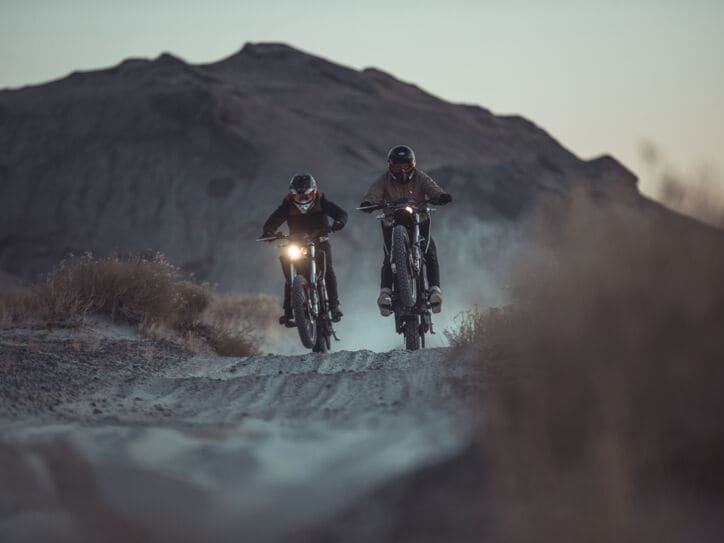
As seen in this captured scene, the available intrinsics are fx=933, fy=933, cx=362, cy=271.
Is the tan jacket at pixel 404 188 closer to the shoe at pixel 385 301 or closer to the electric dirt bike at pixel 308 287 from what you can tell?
the electric dirt bike at pixel 308 287

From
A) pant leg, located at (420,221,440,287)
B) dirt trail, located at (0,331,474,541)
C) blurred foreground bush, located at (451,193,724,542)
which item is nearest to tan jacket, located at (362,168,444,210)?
pant leg, located at (420,221,440,287)

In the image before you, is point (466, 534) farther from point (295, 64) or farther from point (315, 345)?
point (295, 64)

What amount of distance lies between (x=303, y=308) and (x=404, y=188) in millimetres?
1833

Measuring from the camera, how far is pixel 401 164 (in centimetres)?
1062

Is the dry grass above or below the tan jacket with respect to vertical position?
below

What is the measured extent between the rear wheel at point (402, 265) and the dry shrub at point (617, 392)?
3683mm

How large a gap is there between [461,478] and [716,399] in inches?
52.2

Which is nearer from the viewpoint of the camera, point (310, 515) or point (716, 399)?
point (310, 515)

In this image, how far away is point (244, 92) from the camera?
6222cm

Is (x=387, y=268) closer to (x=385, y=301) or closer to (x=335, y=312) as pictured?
(x=385, y=301)

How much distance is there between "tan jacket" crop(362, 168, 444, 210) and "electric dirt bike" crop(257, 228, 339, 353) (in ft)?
3.07

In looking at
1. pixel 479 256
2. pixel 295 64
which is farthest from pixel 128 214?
pixel 295 64

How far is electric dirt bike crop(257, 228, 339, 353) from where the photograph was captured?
433 inches

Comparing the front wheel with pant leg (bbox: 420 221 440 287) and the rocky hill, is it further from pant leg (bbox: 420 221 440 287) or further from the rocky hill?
the rocky hill
